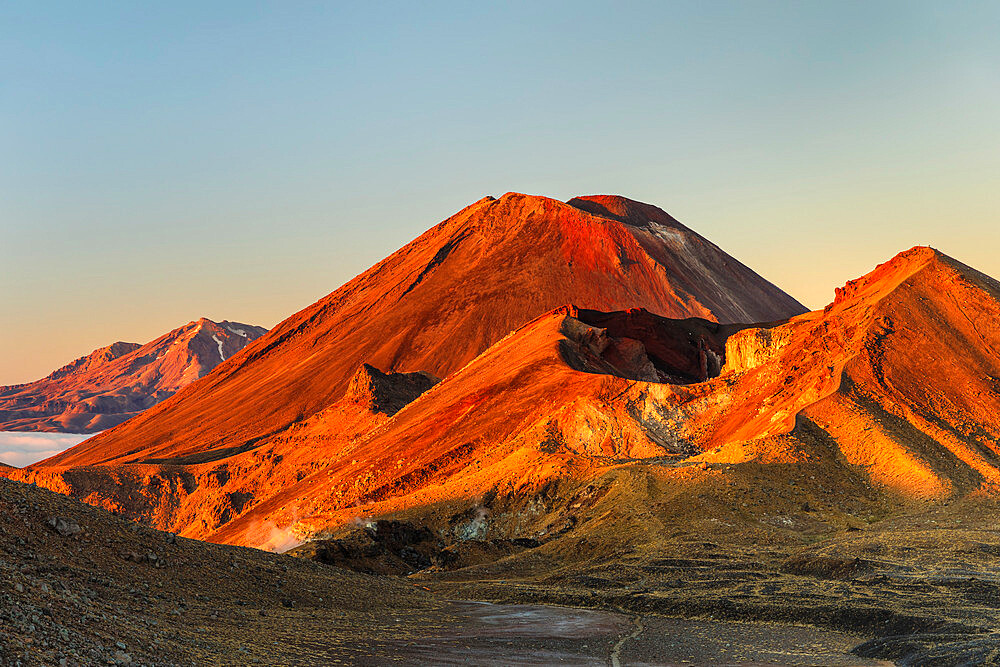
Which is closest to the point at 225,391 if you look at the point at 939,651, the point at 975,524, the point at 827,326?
the point at 827,326

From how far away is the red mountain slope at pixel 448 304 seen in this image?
10819 cm

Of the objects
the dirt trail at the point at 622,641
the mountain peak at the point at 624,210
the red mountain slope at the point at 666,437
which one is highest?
the mountain peak at the point at 624,210

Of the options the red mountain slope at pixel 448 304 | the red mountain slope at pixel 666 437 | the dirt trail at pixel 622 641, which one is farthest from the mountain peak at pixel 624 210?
the dirt trail at pixel 622 641

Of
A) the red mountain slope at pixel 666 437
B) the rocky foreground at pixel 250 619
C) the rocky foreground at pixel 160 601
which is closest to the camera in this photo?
the rocky foreground at pixel 160 601

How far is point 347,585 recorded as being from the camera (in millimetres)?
26688

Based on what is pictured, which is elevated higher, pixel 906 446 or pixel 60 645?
pixel 60 645

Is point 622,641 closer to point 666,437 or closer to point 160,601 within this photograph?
point 160,601

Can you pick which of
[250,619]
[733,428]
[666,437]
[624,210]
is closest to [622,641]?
[250,619]

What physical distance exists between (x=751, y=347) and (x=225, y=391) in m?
77.8

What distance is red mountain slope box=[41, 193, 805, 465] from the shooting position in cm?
10819

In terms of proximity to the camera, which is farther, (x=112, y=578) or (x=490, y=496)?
(x=490, y=496)

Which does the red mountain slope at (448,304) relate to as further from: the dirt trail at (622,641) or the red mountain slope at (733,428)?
the dirt trail at (622,641)

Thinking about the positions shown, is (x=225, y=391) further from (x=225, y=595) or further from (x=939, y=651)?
(x=939, y=651)

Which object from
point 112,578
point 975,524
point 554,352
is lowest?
point 975,524
